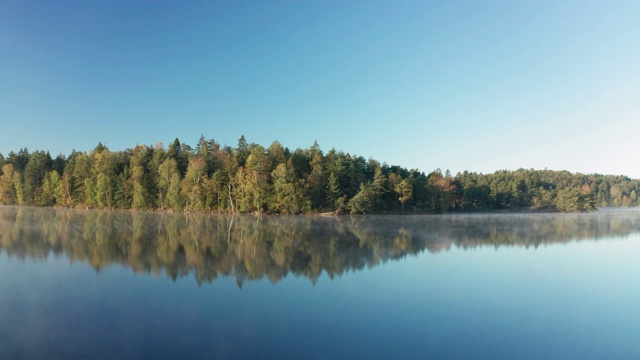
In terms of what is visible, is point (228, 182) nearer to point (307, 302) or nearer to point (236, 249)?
point (236, 249)

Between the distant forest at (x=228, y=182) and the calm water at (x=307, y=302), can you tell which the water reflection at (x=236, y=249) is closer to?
the calm water at (x=307, y=302)

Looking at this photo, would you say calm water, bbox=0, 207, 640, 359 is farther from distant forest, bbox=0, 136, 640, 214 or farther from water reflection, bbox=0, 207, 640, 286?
distant forest, bbox=0, 136, 640, 214

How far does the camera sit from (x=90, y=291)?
1391 cm

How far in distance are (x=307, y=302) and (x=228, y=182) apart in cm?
5561

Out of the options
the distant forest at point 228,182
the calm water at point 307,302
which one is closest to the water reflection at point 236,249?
the calm water at point 307,302

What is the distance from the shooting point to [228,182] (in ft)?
217

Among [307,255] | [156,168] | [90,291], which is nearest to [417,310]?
[307,255]

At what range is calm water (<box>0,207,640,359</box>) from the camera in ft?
31.1

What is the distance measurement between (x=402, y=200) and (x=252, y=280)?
5771 cm

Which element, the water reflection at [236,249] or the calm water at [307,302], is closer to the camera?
the calm water at [307,302]

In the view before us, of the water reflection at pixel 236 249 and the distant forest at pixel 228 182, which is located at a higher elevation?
the distant forest at pixel 228 182

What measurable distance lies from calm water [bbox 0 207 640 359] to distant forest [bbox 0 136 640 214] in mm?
38343

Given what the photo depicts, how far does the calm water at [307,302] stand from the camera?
9.48 meters

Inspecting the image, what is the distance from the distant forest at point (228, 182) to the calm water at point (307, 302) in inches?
1510
